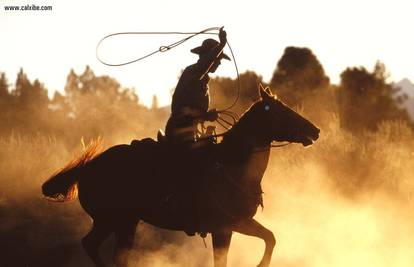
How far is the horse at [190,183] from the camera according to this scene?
10.5 metres

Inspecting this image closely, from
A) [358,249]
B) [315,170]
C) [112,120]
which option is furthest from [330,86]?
[358,249]

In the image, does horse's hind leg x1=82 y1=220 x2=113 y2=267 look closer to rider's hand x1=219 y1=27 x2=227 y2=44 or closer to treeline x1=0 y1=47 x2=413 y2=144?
rider's hand x1=219 y1=27 x2=227 y2=44

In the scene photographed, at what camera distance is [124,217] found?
38.7 ft

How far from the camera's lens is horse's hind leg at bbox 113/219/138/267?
38.8ft

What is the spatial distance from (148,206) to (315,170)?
38.4ft

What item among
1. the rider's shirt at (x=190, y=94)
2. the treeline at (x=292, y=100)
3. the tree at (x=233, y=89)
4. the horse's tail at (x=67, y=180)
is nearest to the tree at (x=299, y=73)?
the treeline at (x=292, y=100)

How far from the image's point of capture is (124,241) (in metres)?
11.9

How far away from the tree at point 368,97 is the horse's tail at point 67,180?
39.3m

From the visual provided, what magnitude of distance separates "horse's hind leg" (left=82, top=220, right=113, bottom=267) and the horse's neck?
2.46 m

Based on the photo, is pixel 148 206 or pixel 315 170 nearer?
pixel 148 206

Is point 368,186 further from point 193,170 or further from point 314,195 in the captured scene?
point 193,170

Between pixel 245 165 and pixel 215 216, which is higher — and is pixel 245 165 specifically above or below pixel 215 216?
above

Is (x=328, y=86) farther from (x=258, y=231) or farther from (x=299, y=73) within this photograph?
(x=258, y=231)

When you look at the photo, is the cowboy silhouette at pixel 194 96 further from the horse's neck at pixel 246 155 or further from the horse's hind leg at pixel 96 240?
the horse's hind leg at pixel 96 240
